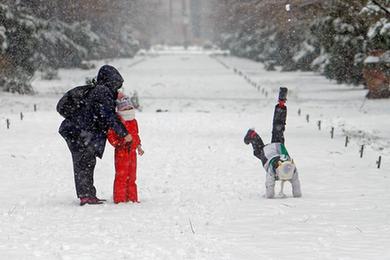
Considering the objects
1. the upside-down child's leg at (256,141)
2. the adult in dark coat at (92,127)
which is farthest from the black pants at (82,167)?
the upside-down child's leg at (256,141)

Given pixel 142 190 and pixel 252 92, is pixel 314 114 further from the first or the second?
pixel 142 190

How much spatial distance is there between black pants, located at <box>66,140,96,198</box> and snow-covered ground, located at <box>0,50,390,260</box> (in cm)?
25

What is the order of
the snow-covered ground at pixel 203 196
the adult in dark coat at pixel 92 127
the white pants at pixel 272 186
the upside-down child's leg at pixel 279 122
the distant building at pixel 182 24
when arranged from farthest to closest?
the distant building at pixel 182 24
the upside-down child's leg at pixel 279 122
the white pants at pixel 272 186
the adult in dark coat at pixel 92 127
the snow-covered ground at pixel 203 196

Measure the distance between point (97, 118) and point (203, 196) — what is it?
189cm

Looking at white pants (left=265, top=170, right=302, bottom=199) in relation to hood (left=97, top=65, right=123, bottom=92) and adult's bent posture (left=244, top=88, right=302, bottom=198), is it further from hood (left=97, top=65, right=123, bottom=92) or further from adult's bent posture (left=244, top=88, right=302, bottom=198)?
hood (left=97, top=65, right=123, bottom=92)

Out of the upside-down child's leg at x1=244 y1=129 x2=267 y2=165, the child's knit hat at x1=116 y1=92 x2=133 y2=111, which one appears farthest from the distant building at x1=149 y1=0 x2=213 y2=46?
the child's knit hat at x1=116 y1=92 x2=133 y2=111

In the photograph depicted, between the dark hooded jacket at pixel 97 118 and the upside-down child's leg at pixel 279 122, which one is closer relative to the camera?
the dark hooded jacket at pixel 97 118

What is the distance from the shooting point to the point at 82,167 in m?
8.45

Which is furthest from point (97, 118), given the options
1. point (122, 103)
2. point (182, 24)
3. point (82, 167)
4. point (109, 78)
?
point (182, 24)

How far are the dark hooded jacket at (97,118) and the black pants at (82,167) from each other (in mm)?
15

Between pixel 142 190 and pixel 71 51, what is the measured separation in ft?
115

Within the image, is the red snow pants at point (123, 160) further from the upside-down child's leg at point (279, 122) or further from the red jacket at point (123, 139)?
the upside-down child's leg at point (279, 122)

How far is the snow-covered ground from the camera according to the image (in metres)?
6.25

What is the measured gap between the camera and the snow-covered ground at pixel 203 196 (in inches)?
246
